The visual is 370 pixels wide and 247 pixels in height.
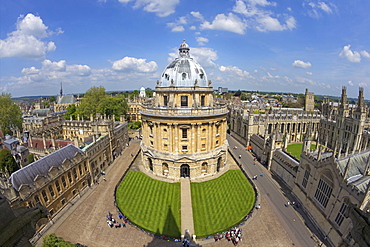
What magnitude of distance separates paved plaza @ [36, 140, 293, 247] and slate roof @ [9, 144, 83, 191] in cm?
741

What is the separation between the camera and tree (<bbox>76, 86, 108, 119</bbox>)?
78.4m

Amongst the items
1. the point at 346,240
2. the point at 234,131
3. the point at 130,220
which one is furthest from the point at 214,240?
the point at 234,131

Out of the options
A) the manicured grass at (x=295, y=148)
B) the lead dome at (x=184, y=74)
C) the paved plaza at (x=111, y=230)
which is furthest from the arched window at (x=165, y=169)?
the manicured grass at (x=295, y=148)

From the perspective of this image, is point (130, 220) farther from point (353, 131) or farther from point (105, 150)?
point (353, 131)

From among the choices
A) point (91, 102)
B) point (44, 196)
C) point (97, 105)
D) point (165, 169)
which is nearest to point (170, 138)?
point (165, 169)

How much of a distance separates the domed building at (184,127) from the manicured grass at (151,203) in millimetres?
3746

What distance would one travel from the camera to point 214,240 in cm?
2414

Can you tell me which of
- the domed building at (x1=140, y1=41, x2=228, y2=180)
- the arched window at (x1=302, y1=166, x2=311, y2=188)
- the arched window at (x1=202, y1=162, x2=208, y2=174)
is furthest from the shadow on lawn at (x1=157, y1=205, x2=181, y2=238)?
the arched window at (x1=302, y1=166, x2=311, y2=188)

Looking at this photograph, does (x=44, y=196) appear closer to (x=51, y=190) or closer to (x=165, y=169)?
(x=51, y=190)

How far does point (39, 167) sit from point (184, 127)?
23839 mm

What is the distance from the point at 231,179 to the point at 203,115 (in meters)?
14.4

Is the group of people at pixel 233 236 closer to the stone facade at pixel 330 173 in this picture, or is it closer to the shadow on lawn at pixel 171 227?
the shadow on lawn at pixel 171 227

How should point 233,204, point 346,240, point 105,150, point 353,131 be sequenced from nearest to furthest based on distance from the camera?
point 346,240 < point 233,204 < point 105,150 < point 353,131

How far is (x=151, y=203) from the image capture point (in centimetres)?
3102
